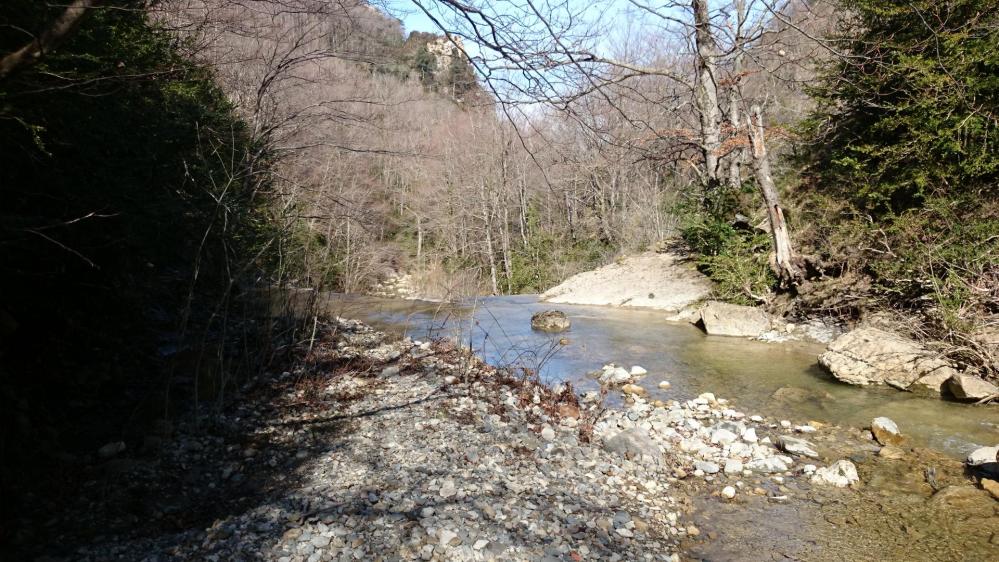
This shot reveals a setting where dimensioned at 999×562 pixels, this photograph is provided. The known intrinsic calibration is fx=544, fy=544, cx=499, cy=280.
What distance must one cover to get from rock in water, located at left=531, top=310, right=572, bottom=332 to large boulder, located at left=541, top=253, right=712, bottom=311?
2874 millimetres

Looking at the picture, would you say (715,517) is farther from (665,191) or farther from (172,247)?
(665,191)

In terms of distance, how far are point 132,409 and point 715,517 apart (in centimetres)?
467

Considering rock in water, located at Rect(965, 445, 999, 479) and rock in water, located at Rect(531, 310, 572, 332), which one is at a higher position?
rock in water, located at Rect(531, 310, 572, 332)

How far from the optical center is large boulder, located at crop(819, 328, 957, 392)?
243 inches

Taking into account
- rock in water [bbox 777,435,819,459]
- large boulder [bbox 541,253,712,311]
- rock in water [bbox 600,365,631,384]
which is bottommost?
rock in water [bbox 777,435,819,459]

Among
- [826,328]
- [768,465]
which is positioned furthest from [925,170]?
[768,465]

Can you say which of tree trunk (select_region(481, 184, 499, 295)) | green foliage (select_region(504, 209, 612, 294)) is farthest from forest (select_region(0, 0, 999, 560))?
tree trunk (select_region(481, 184, 499, 295))

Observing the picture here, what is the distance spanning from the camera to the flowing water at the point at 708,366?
5395 mm

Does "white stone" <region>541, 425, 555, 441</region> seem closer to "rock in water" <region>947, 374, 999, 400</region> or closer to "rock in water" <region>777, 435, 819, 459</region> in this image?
"rock in water" <region>777, 435, 819, 459</region>

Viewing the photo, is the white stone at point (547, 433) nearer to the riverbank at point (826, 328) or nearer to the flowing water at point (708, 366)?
the flowing water at point (708, 366)

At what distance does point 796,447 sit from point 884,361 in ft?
8.73

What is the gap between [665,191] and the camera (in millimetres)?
24188

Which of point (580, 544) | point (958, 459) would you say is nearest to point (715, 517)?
point (580, 544)

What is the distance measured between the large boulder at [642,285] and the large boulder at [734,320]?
6.01 ft
